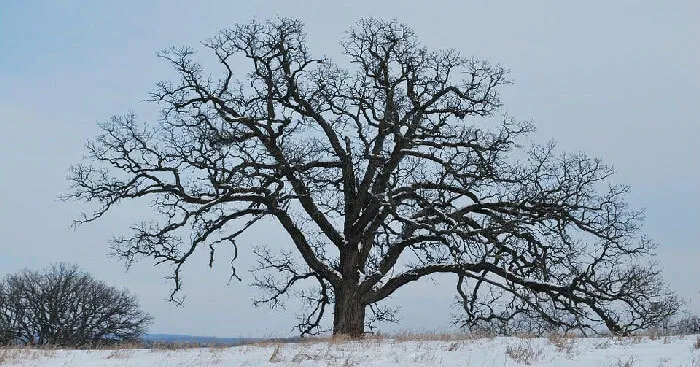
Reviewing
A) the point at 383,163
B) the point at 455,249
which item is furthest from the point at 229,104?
the point at 455,249

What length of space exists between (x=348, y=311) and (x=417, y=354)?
27.5 ft

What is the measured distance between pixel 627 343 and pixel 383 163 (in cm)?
1010

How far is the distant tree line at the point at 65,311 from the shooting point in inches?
2509

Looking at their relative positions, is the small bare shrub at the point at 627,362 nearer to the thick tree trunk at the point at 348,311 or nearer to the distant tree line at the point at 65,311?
the thick tree trunk at the point at 348,311

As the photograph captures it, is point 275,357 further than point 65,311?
No

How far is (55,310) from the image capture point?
2547 inches

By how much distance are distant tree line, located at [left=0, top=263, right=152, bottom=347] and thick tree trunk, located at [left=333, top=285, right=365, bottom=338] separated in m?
47.5

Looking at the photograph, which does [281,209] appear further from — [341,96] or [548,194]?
[548,194]

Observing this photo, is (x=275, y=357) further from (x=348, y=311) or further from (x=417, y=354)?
(x=348, y=311)

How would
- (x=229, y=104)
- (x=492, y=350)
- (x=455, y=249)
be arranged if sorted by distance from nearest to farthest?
(x=492, y=350), (x=455, y=249), (x=229, y=104)

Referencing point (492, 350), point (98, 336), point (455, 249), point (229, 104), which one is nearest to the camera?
point (492, 350)

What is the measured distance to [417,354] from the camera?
11695 mm

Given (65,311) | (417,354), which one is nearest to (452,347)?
(417,354)

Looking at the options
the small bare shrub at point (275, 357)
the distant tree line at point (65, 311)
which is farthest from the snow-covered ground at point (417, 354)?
the distant tree line at point (65, 311)
